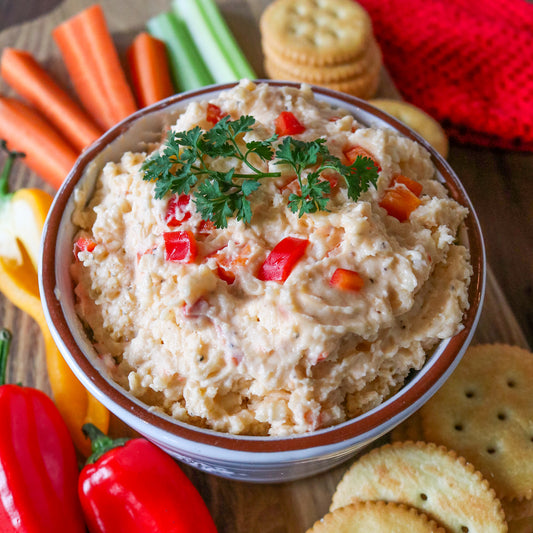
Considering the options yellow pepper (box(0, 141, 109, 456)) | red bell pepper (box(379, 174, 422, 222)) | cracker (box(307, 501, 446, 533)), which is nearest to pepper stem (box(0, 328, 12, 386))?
yellow pepper (box(0, 141, 109, 456))

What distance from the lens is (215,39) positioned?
3.75m

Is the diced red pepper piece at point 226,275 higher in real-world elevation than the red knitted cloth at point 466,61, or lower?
higher

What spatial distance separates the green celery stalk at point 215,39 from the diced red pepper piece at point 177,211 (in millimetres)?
1739

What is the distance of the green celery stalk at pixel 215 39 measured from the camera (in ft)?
12.0

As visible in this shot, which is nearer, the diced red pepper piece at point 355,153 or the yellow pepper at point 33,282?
the diced red pepper piece at point 355,153

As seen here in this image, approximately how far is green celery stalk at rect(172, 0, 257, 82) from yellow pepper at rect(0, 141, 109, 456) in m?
1.34

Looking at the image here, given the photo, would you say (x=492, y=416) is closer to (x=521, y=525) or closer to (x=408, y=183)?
(x=521, y=525)

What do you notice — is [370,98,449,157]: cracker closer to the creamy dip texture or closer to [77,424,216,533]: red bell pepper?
the creamy dip texture

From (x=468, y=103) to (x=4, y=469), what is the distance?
3.01 m

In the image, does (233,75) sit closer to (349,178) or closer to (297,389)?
(349,178)

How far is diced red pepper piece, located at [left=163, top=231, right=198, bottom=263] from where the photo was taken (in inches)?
78.4

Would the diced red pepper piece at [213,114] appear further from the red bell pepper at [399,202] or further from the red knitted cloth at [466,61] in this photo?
the red knitted cloth at [466,61]

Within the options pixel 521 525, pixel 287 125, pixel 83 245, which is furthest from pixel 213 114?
pixel 521 525

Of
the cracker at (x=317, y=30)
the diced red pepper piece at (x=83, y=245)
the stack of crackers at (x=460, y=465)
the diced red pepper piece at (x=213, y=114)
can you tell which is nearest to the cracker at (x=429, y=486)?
the stack of crackers at (x=460, y=465)
